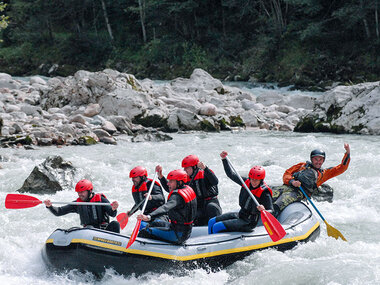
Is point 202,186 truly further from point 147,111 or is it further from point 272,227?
point 147,111

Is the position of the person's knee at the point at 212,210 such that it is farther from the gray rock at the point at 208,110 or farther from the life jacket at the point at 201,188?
the gray rock at the point at 208,110

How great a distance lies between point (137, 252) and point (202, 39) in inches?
1057

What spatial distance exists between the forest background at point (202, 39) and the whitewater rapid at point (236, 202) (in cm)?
1031

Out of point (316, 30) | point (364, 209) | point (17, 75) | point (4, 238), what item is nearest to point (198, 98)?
point (316, 30)

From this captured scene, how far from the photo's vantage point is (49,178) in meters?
8.92

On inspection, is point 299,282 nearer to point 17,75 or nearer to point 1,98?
point 1,98

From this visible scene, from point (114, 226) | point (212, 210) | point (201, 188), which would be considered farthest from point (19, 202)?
point (212, 210)

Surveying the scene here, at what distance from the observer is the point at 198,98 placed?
18.8 m

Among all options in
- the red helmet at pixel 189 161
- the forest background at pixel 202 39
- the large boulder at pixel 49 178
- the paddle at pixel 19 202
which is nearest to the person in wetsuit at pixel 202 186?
the red helmet at pixel 189 161

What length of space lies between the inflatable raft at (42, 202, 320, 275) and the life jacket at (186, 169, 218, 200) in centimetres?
86

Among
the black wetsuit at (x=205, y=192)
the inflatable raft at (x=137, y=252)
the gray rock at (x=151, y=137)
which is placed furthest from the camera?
the gray rock at (x=151, y=137)

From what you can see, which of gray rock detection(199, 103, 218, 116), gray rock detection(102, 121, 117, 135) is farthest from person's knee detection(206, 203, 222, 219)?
gray rock detection(199, 103, 218, 116)

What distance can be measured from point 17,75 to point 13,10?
716 centimetres

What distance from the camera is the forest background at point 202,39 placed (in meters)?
23.9
